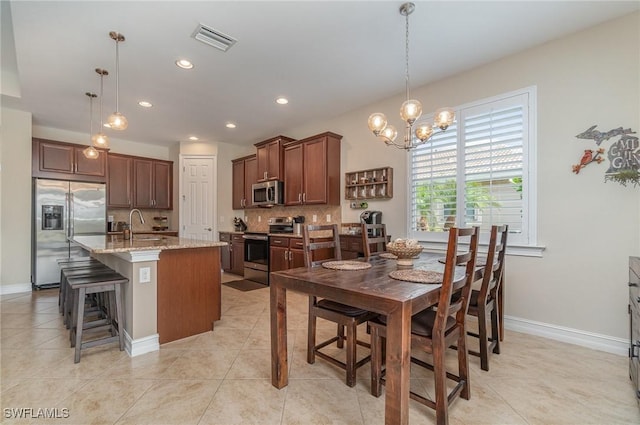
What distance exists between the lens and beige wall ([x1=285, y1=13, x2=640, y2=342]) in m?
2.42

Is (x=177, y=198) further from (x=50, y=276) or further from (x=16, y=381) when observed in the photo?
(x=16, y=381)

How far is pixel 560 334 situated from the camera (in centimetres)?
269

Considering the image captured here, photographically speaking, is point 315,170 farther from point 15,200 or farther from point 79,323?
point 15,200

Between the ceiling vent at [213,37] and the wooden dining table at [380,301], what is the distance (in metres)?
2.21

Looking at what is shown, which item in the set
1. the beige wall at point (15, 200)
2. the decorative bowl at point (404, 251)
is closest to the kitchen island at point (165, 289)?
the decorative bowl at point (404, 251)

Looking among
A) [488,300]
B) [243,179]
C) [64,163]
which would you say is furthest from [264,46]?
[64,163]

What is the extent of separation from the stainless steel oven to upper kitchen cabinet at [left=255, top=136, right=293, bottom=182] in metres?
1.11

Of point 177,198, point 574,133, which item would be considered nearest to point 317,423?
point 574,133

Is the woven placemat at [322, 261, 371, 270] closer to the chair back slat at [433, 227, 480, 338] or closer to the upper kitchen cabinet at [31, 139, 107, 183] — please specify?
the chair back slat at [433, 227, 480, 338]

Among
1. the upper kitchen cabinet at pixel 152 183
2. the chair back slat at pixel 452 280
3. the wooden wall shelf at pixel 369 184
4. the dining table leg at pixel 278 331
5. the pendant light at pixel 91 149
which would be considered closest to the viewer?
the chair back slat at pixel 452 280

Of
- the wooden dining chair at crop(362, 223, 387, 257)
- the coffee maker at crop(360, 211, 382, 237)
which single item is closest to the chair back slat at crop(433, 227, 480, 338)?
the wooden dining chair at crop(362, 223, 387, 257)

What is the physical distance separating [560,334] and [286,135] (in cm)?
491

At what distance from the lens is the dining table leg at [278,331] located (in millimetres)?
1883

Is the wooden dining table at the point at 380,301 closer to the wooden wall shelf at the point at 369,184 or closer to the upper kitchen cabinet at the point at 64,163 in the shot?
the wooden wall shelf at the point at 369,184
